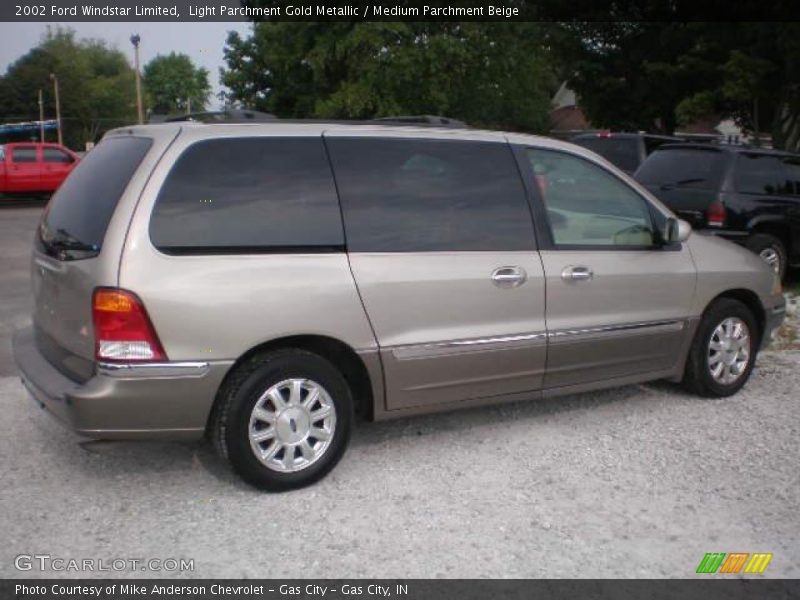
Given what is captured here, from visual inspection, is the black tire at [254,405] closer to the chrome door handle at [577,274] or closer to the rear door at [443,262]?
the rear door at [443,262]

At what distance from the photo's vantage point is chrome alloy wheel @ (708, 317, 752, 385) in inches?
219

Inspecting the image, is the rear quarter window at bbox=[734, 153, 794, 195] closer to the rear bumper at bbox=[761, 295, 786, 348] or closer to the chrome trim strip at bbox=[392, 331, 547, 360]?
the rear bumper at bbox=[761, 295, 786, 348]

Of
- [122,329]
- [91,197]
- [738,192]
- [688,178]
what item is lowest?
[122,329]

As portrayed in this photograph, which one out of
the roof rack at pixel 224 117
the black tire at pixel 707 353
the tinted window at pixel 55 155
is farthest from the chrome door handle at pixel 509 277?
the tinted window at pixel 55 155

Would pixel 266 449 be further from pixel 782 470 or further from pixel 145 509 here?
pixel 782 470

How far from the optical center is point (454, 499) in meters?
4.07

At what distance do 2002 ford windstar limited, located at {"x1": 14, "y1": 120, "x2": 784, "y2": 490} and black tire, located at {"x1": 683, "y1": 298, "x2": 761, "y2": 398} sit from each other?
0.36m

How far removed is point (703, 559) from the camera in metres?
3.54

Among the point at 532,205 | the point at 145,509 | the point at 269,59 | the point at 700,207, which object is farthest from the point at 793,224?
the point at 269,59

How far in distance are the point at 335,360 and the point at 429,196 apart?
1003mm

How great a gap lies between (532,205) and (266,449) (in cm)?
201

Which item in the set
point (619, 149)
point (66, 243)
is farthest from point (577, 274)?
point (619, 149)

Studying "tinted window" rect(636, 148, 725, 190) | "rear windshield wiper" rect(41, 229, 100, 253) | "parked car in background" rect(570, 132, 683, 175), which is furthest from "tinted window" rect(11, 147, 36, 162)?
"rear windshield wiper" rect(41, 229, 100, 253)

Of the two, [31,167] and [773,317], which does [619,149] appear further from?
[31,167]
